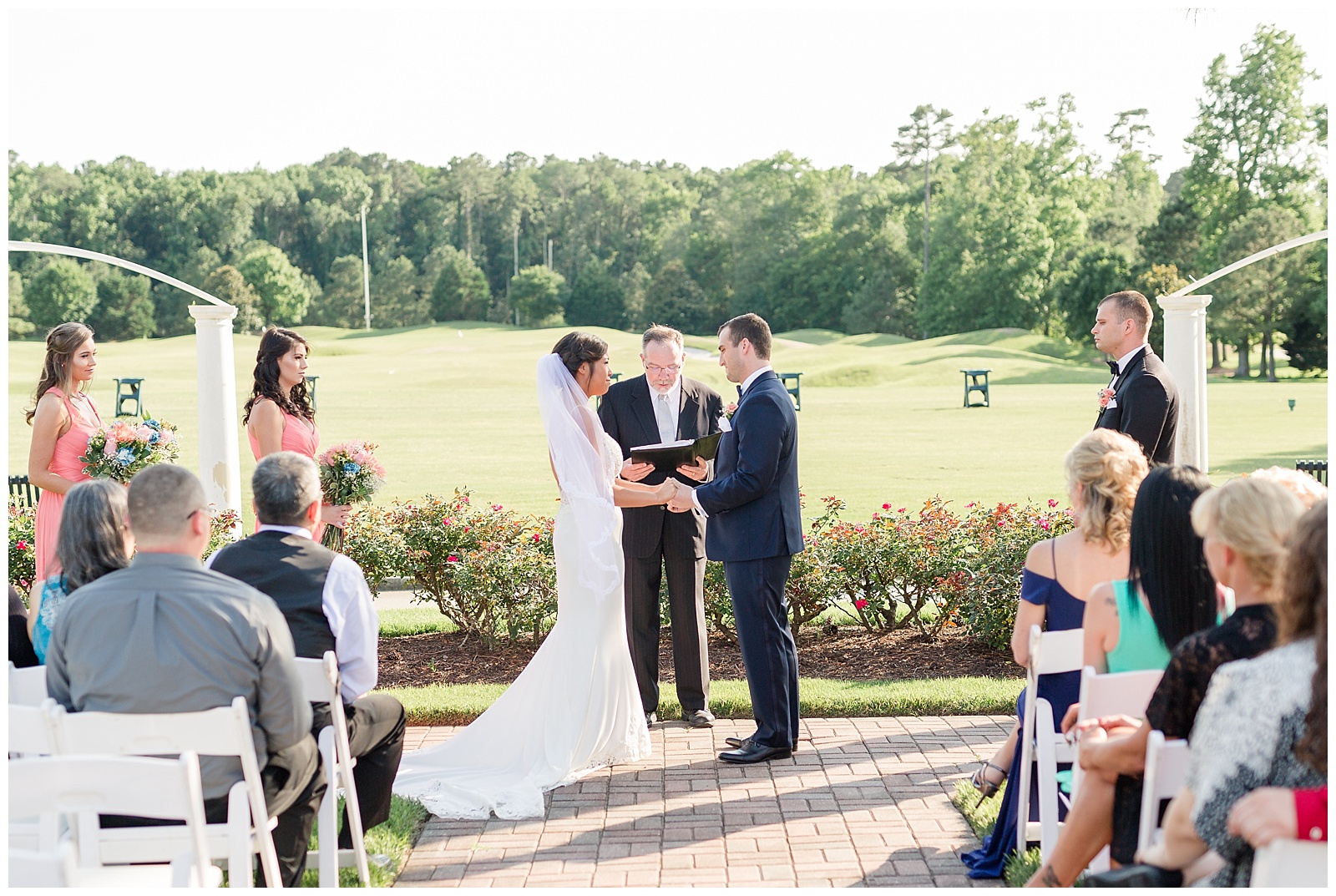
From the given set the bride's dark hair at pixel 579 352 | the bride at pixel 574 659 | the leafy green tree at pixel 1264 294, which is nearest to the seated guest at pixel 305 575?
the bride at pixel 574 659

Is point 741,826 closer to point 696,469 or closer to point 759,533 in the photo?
point 759,533

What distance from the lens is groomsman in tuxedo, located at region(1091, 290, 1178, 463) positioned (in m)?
5.47

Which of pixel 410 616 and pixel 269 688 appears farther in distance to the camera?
pixel 410 616

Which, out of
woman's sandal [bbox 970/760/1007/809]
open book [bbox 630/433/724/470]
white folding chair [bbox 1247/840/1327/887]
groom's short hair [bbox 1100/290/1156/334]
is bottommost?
woman's sandal [bbox 970/760/1007/809]

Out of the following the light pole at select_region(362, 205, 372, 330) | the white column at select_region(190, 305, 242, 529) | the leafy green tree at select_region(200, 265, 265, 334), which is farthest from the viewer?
the light pole at select_region(362, 205, 372, 330)

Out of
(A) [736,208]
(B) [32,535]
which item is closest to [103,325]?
(A) [736,208]

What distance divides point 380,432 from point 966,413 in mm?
13700

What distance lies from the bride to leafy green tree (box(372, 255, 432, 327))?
66545mm

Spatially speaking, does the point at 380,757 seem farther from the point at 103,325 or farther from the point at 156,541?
the point at 103,325

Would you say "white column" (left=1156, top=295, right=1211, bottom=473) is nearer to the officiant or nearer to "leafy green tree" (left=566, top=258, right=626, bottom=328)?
the officiant

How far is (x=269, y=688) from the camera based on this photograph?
3148 mm

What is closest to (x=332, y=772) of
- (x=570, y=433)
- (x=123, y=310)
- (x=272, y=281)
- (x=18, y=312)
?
(x=570, y=433)

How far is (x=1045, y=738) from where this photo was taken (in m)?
3.60

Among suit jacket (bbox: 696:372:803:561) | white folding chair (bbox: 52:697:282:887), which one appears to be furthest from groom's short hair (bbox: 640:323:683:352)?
white folding chair (bbox: 52:697:282:887)
